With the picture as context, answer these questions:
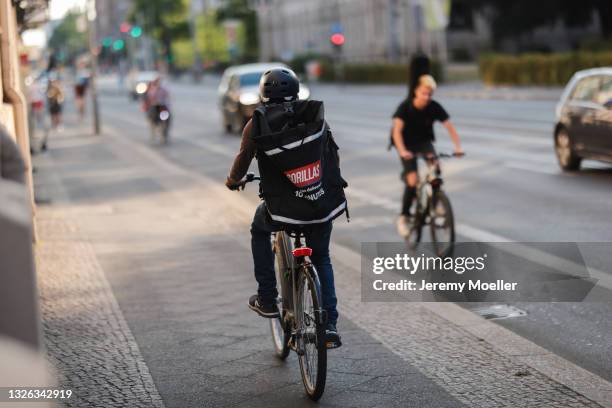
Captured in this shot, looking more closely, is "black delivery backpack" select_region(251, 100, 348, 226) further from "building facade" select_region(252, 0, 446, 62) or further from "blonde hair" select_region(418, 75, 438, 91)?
"building facade" select_region(252, 0, 446, 62)

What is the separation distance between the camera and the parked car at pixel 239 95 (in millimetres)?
31688

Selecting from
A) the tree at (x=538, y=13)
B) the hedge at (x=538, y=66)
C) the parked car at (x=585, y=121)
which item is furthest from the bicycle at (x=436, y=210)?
the tree at (x=538, y=13)

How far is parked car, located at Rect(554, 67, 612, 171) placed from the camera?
1691cm

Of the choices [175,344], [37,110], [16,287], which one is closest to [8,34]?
[175,344]

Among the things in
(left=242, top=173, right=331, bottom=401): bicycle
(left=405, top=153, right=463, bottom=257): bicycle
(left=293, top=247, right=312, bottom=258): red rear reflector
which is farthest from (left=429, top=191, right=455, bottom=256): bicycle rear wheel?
(left=293, top=247, right=312, bottom=258): red rear reflector

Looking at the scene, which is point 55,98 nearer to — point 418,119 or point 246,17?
point 418,119

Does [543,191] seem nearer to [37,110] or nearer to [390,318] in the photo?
[390,318]

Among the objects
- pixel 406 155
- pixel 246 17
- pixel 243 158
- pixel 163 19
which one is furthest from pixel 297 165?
pixel 163 19

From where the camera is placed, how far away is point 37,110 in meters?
34.1

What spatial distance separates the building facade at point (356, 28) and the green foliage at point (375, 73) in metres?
2.49

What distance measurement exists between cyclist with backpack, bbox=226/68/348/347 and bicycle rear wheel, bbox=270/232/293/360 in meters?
0.25

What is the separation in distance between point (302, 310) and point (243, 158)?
0.78 meters

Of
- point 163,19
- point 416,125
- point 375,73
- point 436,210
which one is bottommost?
point 375,73

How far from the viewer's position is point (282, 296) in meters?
6.64
